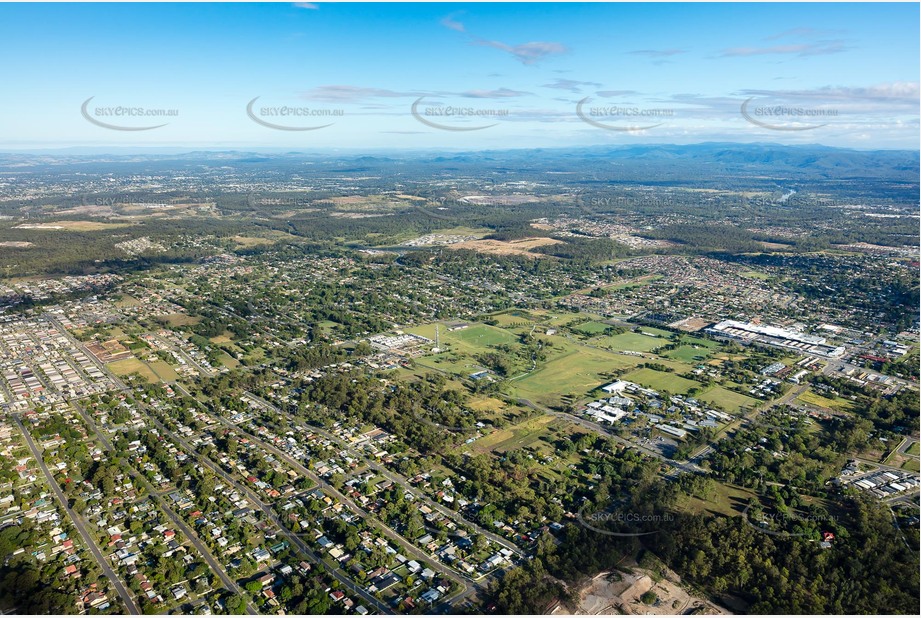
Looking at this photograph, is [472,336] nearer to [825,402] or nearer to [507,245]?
[825,402]

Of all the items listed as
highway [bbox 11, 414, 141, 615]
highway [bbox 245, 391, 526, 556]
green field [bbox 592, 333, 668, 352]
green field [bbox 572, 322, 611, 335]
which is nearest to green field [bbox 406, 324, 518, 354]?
green field [bbox 572, 322, 611, 335]

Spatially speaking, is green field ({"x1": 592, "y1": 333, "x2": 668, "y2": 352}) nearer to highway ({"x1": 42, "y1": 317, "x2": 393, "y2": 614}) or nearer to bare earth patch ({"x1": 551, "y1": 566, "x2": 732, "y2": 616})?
bare earth patch ({"x1": 551, "y1": 566, "x2": 732, "y2": 616})

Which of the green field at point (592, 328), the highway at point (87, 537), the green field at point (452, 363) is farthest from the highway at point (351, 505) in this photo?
the green field at point (592, 328)

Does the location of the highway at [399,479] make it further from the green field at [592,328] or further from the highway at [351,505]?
the green field at [592,328]

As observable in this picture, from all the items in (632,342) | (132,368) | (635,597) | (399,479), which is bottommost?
(632,342)

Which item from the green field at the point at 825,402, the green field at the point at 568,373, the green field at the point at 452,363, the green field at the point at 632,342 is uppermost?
the green field at the point at 452,363

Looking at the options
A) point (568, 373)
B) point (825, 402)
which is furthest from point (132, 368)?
point (825, 402)
